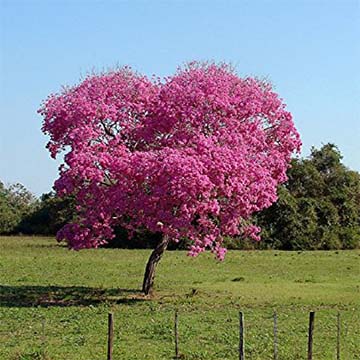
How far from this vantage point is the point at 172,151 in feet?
74.2

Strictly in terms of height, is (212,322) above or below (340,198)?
below

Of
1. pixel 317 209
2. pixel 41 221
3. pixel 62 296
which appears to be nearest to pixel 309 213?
pixel 317 209

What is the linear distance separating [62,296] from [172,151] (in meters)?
6.43

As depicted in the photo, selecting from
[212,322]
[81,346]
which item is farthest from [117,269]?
[81,346]

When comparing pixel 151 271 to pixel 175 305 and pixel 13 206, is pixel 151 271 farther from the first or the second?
pixel 13 206

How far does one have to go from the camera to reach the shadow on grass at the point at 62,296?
23.4m

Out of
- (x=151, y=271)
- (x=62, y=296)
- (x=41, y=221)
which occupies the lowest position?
(x=62, y=296)

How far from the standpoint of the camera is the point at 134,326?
18.7 m

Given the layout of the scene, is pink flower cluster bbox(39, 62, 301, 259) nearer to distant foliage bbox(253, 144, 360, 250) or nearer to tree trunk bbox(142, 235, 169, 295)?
tree trunk bbox(142, 235, 169, 295)

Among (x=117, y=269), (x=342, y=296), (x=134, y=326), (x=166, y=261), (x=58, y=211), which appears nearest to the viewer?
(x=134, y=326)

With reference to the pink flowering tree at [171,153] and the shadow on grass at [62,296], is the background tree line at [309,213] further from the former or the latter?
the pink flowering tree at [171,153]

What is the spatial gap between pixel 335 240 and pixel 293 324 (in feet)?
116

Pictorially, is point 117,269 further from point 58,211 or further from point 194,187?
point 58,211

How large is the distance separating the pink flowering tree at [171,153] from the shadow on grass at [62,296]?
132 cm
